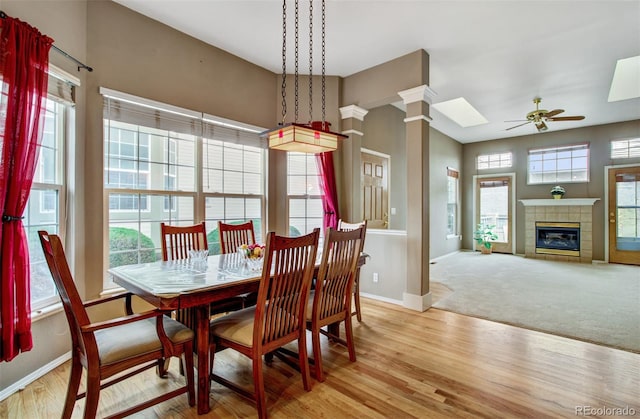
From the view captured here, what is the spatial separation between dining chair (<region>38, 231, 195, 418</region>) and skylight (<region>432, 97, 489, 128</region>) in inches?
214

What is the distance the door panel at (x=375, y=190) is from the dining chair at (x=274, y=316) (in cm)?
294

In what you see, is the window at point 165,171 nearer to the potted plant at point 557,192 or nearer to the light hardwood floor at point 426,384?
the light hardwood floor at point 426,384

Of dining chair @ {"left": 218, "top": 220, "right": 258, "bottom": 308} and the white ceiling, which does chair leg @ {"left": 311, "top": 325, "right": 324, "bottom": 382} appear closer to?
dining chair @ {"left": 218, "top": 220, "right": 258, "bottom": 308}

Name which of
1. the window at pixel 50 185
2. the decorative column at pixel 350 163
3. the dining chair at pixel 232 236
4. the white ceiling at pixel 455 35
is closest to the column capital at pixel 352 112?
the decorative column at pixel 350 163

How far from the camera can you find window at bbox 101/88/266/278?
2846mm

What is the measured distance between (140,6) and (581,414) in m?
4.67

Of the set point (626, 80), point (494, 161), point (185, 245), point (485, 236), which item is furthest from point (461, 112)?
point (185, 245)

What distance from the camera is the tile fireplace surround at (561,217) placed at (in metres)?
6.89

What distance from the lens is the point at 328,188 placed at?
4145 mm

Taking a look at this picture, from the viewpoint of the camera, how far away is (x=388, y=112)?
557 centimetres

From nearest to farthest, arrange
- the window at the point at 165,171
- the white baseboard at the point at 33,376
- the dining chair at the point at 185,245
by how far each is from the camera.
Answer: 1. the white baseboard at the point at 33,376
2. the dining chair at the point at 185,245
3. the window at the point at 165,171

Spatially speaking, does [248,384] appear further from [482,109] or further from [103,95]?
[482,109]

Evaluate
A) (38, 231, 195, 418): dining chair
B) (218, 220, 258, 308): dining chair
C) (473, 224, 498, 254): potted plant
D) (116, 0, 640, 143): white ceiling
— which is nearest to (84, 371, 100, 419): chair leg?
(38, 231, 195, 418): dining chair

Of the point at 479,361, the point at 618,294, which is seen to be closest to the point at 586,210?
the point at 618,294
